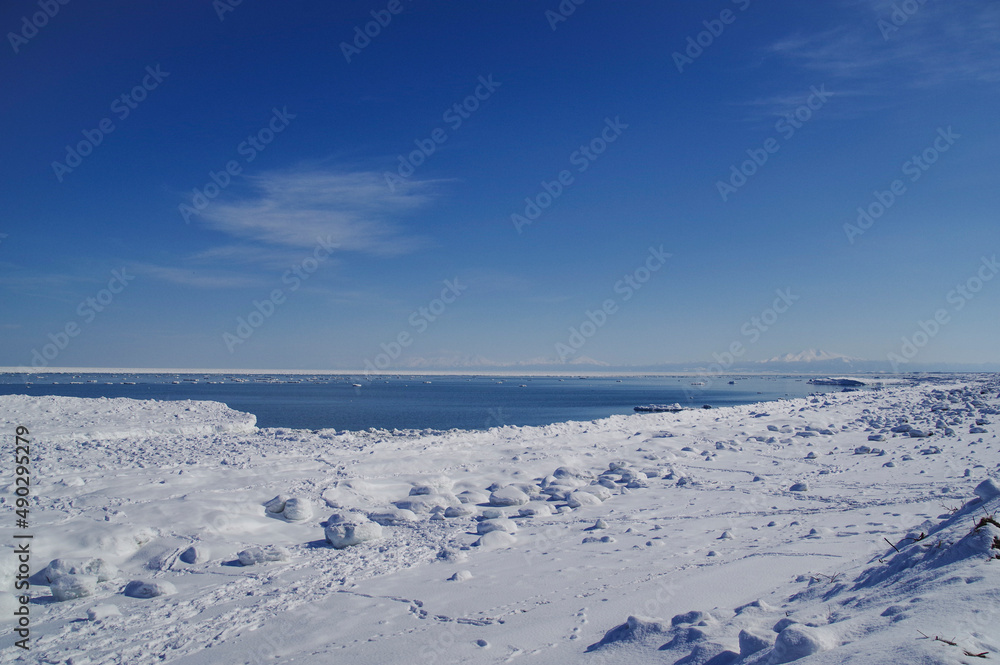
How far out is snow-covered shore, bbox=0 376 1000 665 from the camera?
11.1 feet

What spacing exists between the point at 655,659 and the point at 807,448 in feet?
39.9

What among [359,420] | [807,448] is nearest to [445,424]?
[359,420]

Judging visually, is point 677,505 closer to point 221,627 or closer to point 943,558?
point 943,558

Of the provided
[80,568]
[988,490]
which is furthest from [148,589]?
[988,490]

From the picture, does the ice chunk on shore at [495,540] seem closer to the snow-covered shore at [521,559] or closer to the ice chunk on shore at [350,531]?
the snow-covered shore at [521,559]

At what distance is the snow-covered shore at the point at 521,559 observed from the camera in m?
3.39

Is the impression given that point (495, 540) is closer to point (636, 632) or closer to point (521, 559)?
point (521, 559)

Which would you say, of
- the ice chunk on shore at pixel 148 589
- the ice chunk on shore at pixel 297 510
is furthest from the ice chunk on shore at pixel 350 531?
the ice chunk on shore at pixel 148 589

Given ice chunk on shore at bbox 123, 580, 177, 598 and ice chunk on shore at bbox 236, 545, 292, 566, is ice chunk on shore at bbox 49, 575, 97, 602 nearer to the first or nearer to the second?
ice chunk on shore at bbox 123, 580, 177, 598

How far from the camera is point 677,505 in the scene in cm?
811

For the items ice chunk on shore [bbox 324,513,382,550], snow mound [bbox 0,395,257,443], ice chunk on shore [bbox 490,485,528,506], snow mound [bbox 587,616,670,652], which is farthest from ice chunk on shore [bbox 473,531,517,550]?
snow mound [bbox 0,395,257,443]

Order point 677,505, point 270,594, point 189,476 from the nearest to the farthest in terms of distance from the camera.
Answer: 1. point 270,594
2. point 677,505
3. point 189,476

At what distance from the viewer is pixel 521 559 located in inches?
232

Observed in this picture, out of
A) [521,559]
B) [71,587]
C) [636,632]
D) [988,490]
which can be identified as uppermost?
[988,490]
